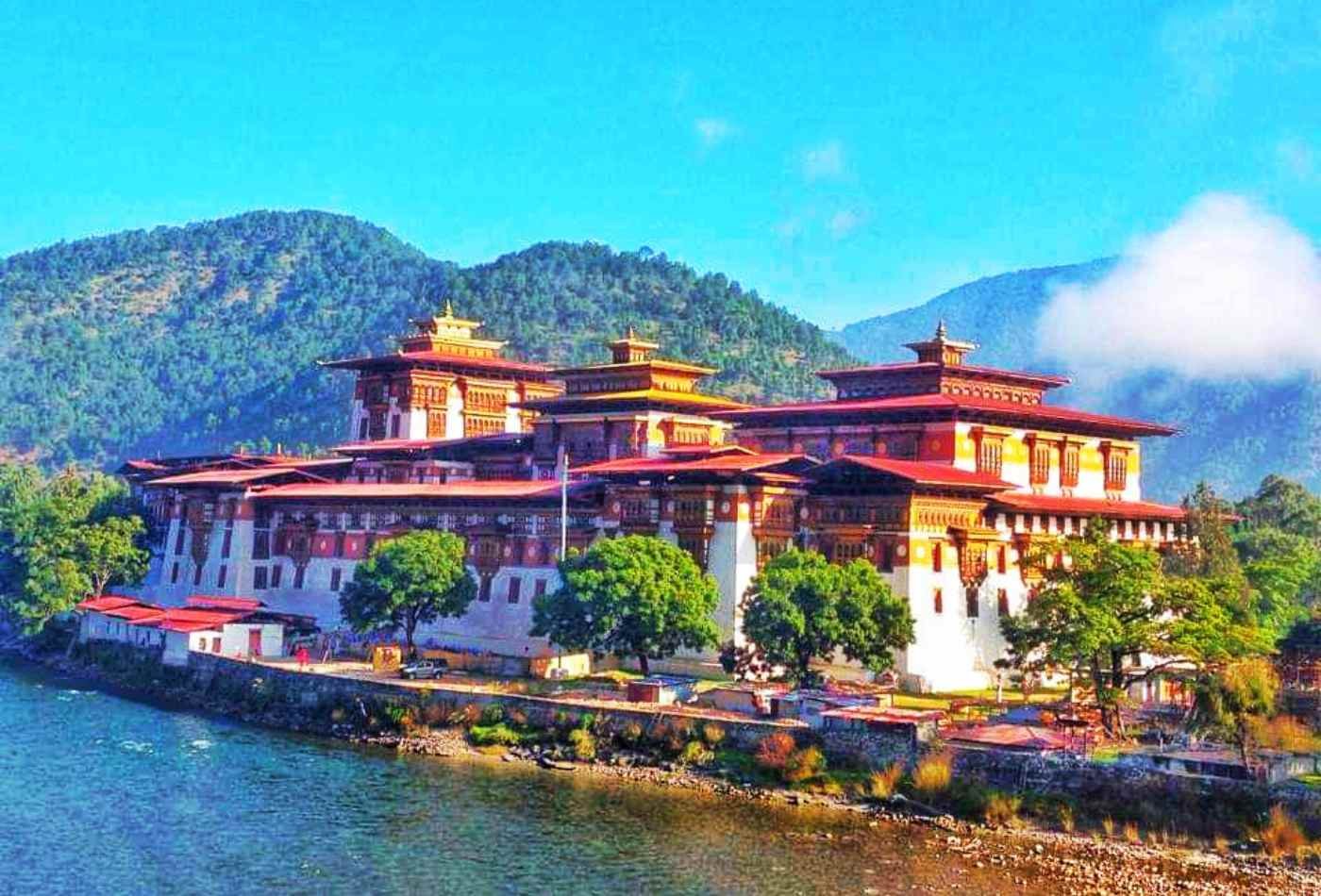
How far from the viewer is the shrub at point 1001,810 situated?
48438 mm

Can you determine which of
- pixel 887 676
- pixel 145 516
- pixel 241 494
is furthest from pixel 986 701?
pixel 145 516

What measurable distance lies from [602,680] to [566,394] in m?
27.5

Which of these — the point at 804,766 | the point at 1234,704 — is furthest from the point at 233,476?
the point at 1234,704

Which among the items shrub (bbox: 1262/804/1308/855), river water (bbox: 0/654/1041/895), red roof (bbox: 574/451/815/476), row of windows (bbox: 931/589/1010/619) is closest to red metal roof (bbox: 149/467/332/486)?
red roof (bbox: 574/451/815/476)

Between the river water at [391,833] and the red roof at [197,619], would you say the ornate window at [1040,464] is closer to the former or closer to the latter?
the river water at [391,833]

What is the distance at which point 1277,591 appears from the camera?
81.1 metres

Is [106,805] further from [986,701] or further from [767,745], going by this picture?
[986,701]

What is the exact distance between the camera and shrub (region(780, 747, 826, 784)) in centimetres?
5294

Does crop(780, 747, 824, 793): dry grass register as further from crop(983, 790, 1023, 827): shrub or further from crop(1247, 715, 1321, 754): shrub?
crop(1247, 715, 1321, 754): shrub

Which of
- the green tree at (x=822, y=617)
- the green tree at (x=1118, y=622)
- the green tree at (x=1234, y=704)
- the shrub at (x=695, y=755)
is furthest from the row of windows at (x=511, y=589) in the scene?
the green tree at (x=1234, y=704)

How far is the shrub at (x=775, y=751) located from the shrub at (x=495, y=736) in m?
10.3

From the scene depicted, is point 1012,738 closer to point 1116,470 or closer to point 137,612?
point 1116,470

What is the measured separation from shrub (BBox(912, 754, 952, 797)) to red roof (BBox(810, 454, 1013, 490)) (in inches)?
641

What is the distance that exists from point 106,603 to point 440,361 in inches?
1057
